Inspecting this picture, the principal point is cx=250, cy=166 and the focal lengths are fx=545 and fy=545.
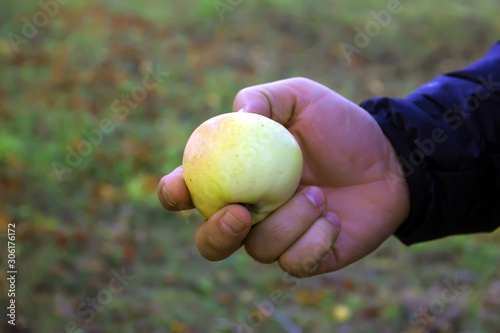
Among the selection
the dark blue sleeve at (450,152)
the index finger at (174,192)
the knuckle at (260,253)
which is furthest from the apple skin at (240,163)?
the dark blue sleeve at (450,152)

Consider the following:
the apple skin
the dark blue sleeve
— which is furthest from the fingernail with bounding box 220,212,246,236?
the dark blue sleeve

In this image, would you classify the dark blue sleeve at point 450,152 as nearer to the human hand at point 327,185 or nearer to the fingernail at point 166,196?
the human hand at point 327,185

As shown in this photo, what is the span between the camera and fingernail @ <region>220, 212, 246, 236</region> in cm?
160

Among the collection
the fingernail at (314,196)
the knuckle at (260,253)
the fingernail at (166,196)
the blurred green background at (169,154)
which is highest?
the fingernail at (166,196)

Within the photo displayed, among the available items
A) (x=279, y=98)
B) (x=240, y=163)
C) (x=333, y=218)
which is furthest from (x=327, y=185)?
(x=240, y=163)

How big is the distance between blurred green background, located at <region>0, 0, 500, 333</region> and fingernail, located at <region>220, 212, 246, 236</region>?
60.0 inches

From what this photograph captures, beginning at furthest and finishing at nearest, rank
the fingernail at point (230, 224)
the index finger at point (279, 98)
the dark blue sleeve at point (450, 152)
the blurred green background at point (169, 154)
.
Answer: the blurred green background at point (169, 154) → the dark blue sleeve at point (450, 152) → the index finger at point (279, 98) → the fingernail at point (230, 224)

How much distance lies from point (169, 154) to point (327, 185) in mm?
2384

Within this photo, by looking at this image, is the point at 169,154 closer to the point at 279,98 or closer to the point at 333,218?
the point at 279,98

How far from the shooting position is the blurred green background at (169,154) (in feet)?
10.0

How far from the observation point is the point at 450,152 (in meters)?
1.98

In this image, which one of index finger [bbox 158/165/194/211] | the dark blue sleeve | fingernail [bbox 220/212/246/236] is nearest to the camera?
fingernail [bbox 220/212/246/236]

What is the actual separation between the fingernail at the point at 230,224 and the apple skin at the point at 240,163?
74 millimetres

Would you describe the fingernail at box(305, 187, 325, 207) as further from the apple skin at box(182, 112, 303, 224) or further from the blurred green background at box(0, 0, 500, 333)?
the blurred green background at box(0, 0, 500, 333)
